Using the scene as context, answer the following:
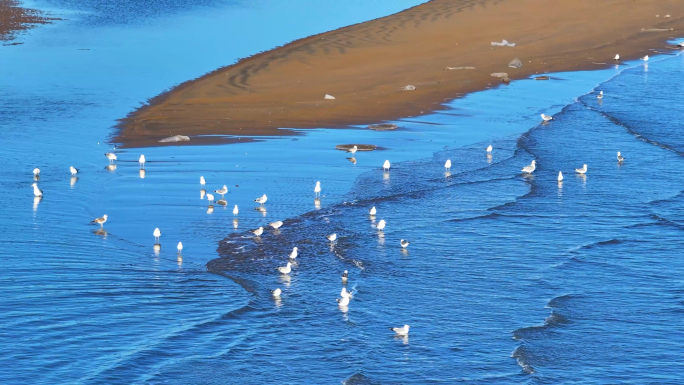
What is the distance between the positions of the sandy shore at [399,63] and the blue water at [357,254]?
1.48 m

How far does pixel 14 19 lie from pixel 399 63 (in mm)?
20931

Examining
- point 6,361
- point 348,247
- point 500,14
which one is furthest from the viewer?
point 500,14

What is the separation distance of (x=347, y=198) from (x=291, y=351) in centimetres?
719

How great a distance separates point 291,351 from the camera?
1172cm

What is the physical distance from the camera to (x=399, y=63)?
110ft

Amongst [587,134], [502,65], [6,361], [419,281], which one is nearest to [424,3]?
[502,65]

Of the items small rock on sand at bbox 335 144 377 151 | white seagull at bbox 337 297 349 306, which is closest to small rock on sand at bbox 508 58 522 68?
small rock on sand at bbox 335 144 377 151

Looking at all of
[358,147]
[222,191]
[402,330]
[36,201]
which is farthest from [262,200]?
[402,330]

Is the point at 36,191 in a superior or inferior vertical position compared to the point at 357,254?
superior

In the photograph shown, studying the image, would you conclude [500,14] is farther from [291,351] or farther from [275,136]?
[291,351]

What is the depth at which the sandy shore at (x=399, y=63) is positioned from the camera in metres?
25.3

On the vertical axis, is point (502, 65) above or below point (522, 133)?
above

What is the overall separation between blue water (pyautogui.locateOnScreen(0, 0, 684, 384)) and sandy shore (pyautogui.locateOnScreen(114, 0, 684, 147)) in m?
1.48

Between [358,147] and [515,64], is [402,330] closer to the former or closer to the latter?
[358,147]
